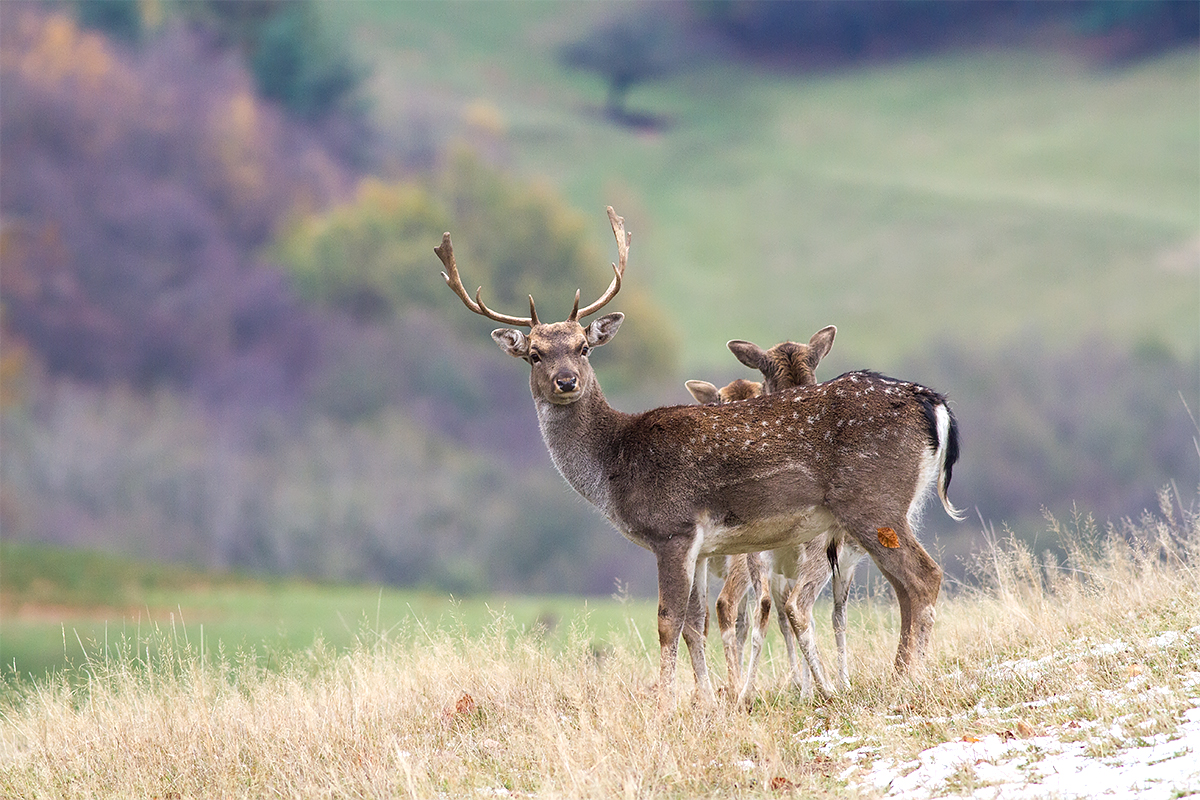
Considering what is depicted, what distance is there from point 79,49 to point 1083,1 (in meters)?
63.5

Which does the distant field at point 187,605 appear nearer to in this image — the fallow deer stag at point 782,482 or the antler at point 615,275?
the antler at point 615,275

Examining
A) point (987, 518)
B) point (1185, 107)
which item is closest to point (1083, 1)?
point (1185, 107)

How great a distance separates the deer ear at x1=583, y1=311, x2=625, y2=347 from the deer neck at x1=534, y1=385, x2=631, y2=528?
397 mm

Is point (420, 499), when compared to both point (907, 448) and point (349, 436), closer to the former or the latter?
point (349, 436)

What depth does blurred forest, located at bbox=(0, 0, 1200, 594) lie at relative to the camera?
60219mm

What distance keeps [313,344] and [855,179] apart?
34577 mm

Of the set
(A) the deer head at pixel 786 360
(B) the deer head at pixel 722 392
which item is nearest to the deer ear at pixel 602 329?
(A) the deer head at pixel 786 360

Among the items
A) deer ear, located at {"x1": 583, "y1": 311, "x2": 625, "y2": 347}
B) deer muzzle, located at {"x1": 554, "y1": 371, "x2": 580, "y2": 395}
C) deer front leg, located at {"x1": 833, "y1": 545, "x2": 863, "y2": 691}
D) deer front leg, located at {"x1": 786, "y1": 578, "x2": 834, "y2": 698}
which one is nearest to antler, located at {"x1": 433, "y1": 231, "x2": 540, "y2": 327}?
deer ear, located at {"x1": 583, "y1": 311, "x2": 625, "y2": 347}

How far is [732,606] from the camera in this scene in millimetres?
9219

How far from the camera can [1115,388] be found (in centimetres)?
6431

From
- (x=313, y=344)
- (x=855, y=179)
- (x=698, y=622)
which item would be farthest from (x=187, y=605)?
(x=855, y=179)

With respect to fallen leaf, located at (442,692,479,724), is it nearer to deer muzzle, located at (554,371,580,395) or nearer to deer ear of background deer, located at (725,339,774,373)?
deer muzzle, located at (554,371,580,395)

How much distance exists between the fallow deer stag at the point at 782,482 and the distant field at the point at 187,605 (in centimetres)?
1385

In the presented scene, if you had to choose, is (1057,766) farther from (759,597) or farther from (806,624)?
(759,597)
